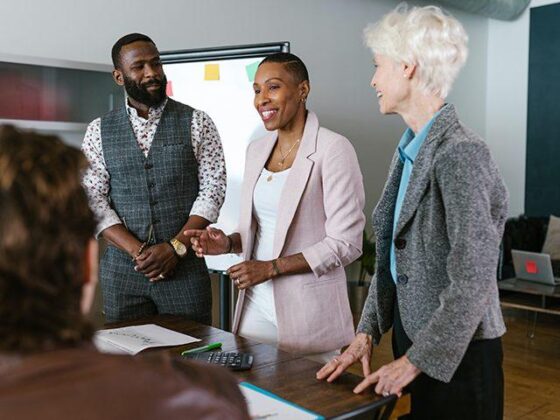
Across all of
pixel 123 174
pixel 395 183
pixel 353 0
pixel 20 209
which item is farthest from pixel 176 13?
pixel 20 209

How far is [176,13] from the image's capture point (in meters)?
4.73

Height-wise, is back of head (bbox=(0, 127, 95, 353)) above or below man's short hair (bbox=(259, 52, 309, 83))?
below

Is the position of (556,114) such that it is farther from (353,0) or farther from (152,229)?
(152,229)

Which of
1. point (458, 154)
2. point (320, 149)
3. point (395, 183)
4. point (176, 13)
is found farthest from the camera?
point (176, 13)

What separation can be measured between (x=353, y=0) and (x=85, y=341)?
5.76 m

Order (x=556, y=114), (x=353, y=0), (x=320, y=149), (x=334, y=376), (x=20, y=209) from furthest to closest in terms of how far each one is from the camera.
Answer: (x=556, y=114) < (x=353, y=0) < (x=320, y=149) < (x=334, y=376) < (x=20, y=209)

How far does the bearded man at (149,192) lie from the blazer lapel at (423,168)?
3.58 feet

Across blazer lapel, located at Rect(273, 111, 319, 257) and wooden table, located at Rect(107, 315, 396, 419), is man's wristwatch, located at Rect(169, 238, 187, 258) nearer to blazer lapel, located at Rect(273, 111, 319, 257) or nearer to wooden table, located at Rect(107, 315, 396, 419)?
blazer lapel, located at Rect(273, 111, 319, 257)

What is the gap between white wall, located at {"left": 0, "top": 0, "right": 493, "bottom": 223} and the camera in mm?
4055

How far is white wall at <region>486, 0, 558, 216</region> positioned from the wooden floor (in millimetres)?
1859

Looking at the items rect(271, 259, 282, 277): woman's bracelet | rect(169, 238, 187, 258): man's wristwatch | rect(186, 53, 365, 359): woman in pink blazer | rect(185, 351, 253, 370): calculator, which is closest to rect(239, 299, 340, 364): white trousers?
rect(186, 53, 365, 359): woman in pink blazer

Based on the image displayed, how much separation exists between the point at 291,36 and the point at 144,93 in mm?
3200

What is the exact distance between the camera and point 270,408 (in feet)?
4.86

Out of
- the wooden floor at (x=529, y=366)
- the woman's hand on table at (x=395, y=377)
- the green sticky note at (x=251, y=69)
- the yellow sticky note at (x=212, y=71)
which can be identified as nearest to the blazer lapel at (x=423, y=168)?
the woman's hand on table at (x=395, y=377)
